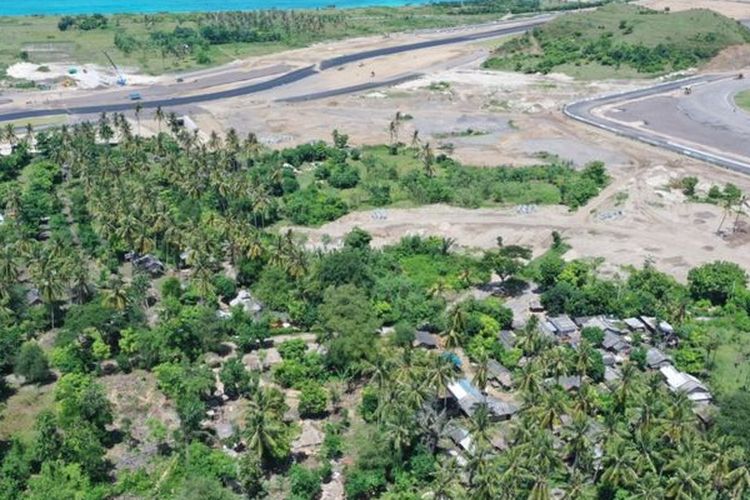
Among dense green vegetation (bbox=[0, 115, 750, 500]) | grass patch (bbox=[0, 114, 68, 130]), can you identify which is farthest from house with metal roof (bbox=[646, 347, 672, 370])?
grass patch (bbox=[0, 114, 68, 130])

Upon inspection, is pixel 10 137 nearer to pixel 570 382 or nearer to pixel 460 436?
pixel 460 436

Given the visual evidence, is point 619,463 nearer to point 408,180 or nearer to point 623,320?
point 623,320

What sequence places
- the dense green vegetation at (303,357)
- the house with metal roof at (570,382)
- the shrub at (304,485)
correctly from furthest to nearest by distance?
1. the house with metal roof at (570,382)
2. the shrub at (304,485)
3. the dense green vegetation at (303,357)

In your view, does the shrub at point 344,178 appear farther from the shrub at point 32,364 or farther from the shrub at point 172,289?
the shrub at point 32,364

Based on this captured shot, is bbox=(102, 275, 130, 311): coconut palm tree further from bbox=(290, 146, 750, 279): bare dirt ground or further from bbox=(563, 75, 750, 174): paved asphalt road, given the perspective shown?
bbox=(563, 75, 750, 174): paved asphalt road

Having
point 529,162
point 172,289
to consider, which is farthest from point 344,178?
point 172,289

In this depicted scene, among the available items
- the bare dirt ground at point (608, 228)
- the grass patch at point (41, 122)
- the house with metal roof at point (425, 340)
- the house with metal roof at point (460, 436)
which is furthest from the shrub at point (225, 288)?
the grass patch at point (41, 122)

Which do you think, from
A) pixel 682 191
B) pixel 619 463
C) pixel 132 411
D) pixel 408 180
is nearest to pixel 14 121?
pixel 408 180

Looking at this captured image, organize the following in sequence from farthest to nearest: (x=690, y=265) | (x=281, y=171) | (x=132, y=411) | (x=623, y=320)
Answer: (x=281, y=171) < (x=690, y=265) < (x=623, y=320) < (x=132, y=411)
